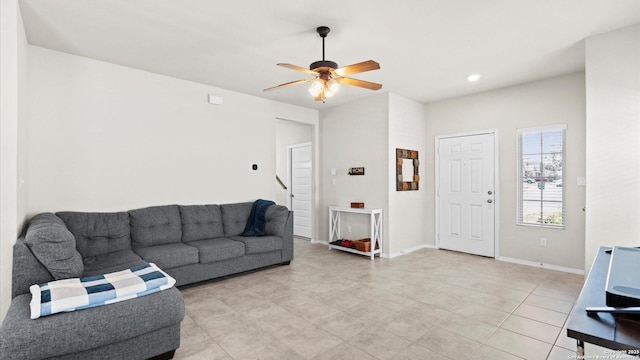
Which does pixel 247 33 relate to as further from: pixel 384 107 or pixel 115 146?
pixel 384 107

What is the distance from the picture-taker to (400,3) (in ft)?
8.06

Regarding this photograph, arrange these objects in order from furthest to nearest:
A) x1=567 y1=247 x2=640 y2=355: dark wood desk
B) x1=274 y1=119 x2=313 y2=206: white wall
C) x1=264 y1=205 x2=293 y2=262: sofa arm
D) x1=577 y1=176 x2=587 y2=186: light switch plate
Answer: x1=274 y1=119 x2=313 y2=206: white wall
x1=264 y1=205 x2=293 y2=262: sofa arm
x1=577 y1=176 x2=587 y2=186: light switch plate
x1=567 y1=247 x2=640 y2=355: dark wood desk

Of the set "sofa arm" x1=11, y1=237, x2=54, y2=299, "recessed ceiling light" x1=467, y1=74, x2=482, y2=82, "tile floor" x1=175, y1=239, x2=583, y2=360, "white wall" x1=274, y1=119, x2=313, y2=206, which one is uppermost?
"recessed ceiling light" x1=467, y1=74, x2=482, y2=82

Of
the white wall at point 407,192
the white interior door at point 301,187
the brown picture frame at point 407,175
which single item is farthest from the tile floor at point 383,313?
the white interior door at point 301,187

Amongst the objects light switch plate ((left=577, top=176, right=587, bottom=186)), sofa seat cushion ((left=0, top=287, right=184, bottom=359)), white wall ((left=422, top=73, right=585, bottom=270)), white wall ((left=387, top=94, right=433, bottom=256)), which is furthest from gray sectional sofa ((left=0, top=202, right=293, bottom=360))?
light switch plate ((left=577, top=176, right=587, bottom=186))

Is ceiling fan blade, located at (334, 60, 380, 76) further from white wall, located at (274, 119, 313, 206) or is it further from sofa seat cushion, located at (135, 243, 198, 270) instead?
white wall, located at (274, 119, 313, 206)

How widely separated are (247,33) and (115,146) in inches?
85.7

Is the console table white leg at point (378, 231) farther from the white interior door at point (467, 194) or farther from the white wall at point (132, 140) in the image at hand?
the white wall at point (132, 140)

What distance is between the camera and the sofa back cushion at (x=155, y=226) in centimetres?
362

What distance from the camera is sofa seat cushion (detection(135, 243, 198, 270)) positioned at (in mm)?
3297

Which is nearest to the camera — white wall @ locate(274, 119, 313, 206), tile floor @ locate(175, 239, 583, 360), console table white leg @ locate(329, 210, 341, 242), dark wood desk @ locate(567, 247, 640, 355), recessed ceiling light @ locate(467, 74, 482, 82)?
dark wood desk @ locate(567, 247, 640, 355)

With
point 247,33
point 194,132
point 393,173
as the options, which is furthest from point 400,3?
point 194,132

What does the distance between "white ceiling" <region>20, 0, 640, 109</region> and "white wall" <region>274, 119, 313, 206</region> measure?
2.52m

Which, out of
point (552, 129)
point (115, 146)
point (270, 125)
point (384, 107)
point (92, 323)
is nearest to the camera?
point (92, 323)
